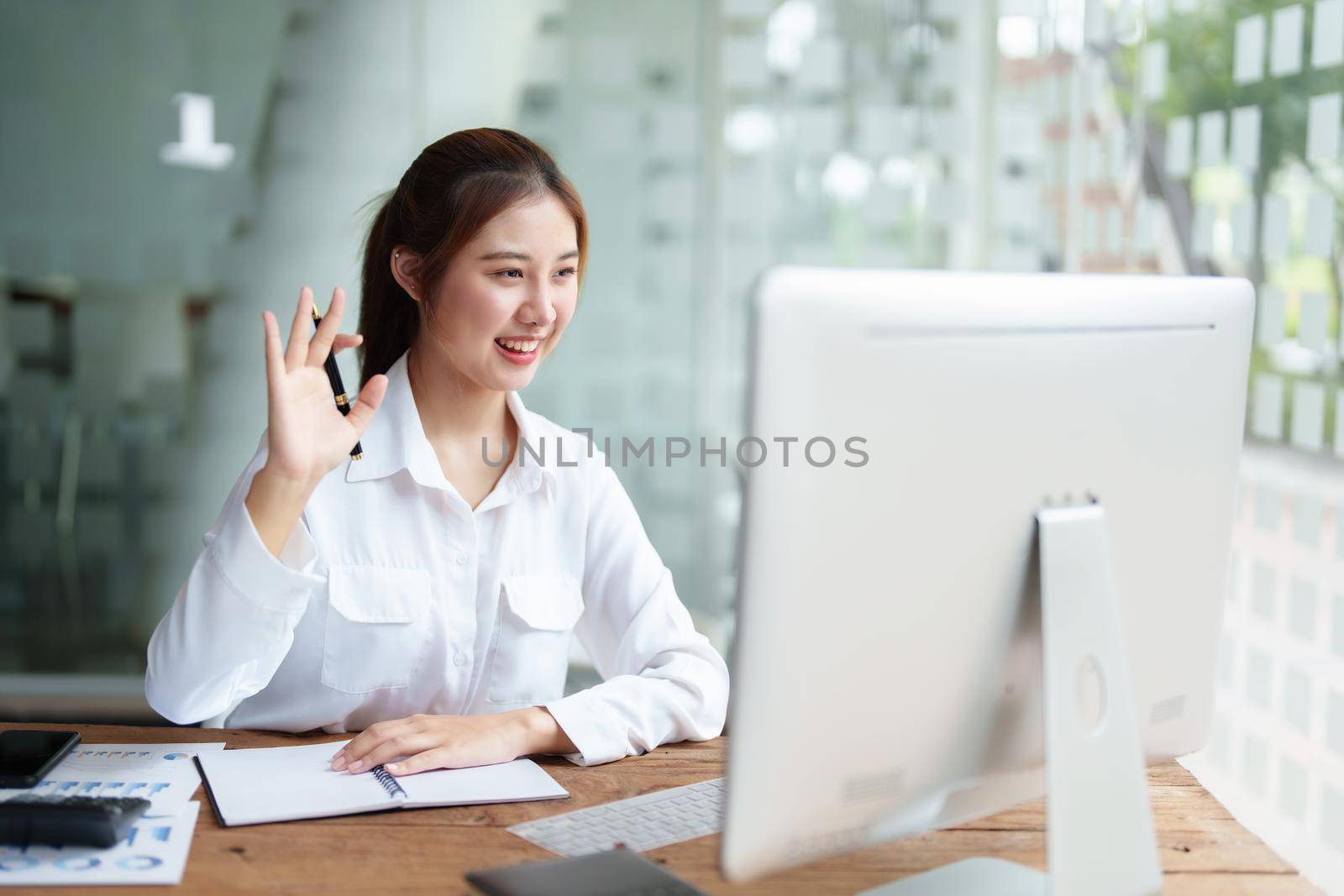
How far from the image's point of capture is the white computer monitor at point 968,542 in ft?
2.67

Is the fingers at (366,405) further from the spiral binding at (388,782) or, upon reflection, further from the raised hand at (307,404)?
the spiral binding at (388,782)

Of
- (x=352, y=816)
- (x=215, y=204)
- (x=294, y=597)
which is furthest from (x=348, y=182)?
(x=352, y=816)

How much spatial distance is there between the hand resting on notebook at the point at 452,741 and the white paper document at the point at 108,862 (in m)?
0.21

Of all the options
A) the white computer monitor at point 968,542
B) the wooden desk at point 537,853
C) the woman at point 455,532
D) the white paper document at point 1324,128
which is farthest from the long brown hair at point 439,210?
the white paper document at point 1324,128

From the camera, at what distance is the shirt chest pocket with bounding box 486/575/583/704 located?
1.69 meters

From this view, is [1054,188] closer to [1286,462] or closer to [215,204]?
[1286,462]

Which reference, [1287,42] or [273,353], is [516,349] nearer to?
[273,353]

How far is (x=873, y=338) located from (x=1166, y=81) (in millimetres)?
2797

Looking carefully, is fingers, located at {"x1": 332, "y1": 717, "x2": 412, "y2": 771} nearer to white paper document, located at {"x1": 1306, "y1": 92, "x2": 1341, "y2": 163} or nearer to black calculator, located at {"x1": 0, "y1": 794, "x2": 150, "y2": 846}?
black calculator, located at {"x1": 0, "y1": 794, "x2": 150, "y2": 846}

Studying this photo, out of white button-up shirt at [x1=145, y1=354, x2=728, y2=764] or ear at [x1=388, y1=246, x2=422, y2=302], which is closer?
white button-up shirt at [x1=145, y1=354, x2=728, y2=764]

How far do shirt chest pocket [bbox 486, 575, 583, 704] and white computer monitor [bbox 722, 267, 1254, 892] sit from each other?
0.81 m

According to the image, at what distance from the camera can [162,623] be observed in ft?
Answer: 4.58

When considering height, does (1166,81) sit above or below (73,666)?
above

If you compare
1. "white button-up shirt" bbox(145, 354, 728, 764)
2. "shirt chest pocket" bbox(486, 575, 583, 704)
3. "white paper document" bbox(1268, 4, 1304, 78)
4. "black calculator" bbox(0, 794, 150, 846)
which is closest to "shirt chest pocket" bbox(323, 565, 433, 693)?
"white button-up shirt" bbox(145, 354, 728, 764)
